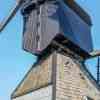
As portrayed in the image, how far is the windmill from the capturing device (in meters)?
29.7

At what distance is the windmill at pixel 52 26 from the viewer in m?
29.7

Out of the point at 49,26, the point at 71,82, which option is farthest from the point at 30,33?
the point at 71,82

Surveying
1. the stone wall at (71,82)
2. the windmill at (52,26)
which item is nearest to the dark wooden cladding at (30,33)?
the windmill at (52,26)

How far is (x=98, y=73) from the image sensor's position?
112ft

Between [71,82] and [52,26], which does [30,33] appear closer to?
[52,26]

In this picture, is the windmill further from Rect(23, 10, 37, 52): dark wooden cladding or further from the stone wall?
the stone wall

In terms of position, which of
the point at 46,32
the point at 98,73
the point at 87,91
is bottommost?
the point at 98,73

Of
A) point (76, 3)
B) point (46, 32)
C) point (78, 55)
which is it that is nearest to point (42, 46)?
point (46, 32)

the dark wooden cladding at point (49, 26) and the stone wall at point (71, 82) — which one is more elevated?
the dark wooden cladding at point (49, 26)

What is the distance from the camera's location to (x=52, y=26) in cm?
2966

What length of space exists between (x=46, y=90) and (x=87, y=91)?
3.75m

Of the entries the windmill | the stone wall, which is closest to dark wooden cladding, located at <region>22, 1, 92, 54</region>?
the windmill

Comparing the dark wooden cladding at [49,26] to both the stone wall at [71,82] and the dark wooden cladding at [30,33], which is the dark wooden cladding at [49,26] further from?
the stone wall at [71,82]

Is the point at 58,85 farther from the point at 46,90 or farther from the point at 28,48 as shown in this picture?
the point at 28,48
